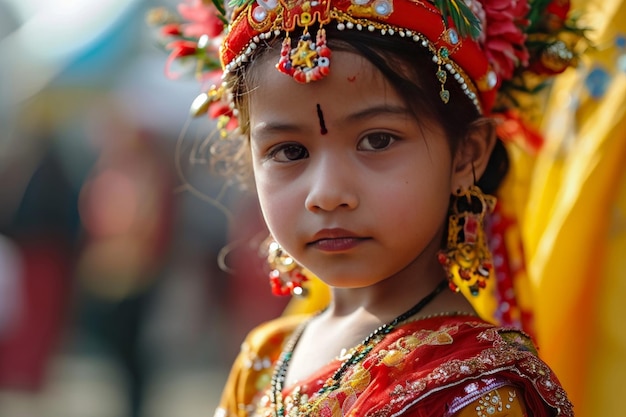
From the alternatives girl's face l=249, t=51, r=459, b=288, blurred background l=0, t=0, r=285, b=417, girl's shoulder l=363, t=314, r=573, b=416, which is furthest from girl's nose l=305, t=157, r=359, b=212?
blurred background l=0, t=0, r=285, b=417

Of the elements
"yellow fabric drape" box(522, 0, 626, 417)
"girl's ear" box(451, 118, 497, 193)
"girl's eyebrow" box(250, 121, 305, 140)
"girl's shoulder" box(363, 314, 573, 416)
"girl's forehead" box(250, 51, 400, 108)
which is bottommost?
"yellow fabric drape" box(522, 0, 626, 417)

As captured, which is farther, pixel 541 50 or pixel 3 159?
pixel 3 159

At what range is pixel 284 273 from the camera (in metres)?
2.00

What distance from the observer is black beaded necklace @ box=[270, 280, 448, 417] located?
172 centimetres

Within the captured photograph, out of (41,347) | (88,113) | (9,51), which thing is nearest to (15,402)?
(41,347)

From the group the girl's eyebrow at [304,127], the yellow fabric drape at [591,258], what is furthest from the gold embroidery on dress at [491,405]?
the yellow fabric drape at [591,258]

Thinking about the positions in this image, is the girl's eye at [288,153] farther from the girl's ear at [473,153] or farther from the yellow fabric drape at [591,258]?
the yellow fabric drape at [591,258]

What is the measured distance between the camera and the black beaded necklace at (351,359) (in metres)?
1.72

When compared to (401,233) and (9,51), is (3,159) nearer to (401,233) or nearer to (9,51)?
(9,51)

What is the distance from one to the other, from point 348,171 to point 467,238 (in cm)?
32

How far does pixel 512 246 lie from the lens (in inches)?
86.8

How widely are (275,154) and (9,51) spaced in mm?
4644

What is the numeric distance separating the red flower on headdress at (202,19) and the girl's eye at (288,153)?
41 cm

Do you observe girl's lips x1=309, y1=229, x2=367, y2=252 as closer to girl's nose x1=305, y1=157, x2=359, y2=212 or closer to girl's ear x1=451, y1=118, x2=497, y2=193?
girl's nose x1=305, y1=157, x2=359, y2=212
